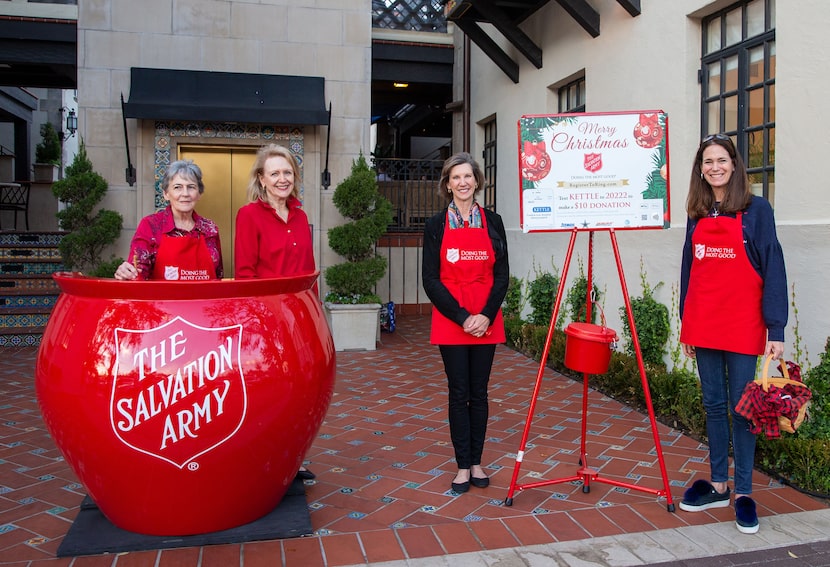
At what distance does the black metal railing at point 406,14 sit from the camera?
11375 mm

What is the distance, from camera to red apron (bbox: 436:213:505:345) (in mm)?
3803

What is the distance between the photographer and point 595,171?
3783mm

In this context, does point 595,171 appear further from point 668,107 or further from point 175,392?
point 668,107

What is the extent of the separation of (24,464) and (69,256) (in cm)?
455

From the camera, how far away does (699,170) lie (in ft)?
11.9

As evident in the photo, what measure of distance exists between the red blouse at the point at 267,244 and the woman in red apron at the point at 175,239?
0.21 meters

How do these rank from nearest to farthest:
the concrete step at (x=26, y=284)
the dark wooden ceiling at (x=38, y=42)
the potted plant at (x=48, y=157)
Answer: the concrete step at (x=26, y=284) → the dark wooden ceiling at (x=38, y=42) → the potted plant at (x=48, y=157)

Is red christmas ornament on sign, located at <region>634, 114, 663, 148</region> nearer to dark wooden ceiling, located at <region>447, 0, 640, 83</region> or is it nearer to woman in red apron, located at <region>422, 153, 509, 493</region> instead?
woman in red apron, located at <region>422, 153, 509, 493</region>

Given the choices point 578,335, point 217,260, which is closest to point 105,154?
point 217,260

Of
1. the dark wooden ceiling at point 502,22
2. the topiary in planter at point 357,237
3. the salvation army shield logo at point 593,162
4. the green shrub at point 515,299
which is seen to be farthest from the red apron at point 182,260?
the green shrub at point 515,299

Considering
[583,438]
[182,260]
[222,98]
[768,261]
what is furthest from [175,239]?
[222,98]

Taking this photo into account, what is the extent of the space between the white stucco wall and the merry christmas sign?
55.0 inches

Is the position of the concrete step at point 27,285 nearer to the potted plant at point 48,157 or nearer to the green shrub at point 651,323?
the green shrub at point 651,323

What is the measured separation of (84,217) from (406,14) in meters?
6.18
